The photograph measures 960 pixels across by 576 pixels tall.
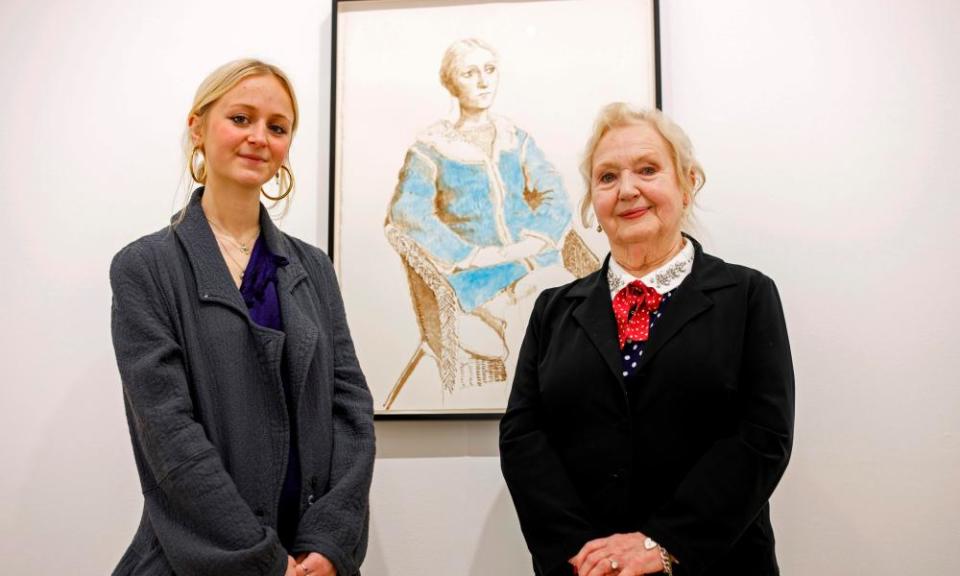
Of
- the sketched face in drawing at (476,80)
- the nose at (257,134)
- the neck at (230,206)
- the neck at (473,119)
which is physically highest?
the sketched face in drawing at (476,80)

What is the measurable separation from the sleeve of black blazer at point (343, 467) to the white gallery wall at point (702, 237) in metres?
0.46

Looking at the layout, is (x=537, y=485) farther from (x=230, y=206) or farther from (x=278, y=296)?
(x=230, y=206)

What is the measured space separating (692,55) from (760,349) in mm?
904

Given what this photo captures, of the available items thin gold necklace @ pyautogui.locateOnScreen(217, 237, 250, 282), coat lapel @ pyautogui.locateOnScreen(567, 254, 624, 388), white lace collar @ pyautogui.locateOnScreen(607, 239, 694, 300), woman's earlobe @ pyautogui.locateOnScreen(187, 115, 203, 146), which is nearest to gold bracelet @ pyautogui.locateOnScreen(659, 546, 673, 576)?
coat lapel @ pyautogui.locateOnScreen(567, 254, 624, 388)

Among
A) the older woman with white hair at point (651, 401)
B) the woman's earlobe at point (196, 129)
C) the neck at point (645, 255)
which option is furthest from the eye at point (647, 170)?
the woman's earlobe at point (196, 129)

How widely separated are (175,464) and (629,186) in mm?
955

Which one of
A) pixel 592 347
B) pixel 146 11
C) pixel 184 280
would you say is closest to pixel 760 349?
pixel 592 347

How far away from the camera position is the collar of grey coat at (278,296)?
1.23 m

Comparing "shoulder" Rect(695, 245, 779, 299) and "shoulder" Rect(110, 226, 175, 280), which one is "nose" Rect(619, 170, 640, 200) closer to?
"shoulder" Rect(695, 245, 779, 299)

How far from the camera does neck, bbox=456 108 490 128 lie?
1.85 m

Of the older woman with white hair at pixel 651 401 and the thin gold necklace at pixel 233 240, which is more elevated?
the thin gold necklace at pixel 233 240

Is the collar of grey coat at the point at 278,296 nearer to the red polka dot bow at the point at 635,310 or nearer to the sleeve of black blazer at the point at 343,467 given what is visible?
the sleeve of black blazer at the point at 343,467

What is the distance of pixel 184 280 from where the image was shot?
1240 mm

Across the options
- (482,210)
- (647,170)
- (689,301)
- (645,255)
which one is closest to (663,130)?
(647,170)
